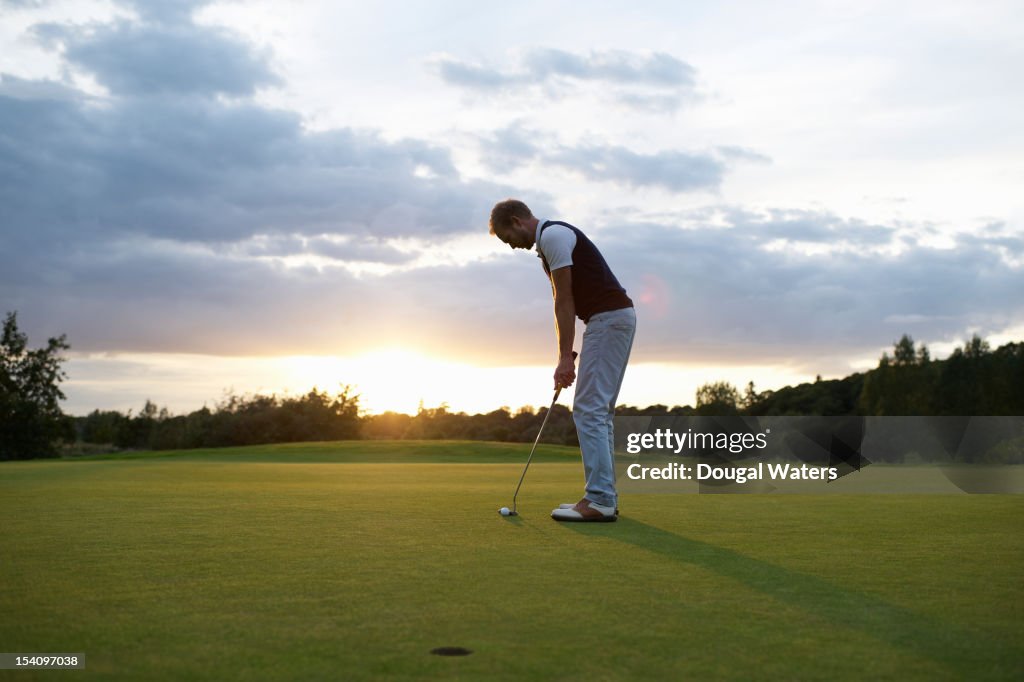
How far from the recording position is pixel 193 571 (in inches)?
141

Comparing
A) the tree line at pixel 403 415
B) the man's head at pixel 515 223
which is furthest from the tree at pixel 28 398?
the man's head at pixel 515 223

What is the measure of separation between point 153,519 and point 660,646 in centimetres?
402

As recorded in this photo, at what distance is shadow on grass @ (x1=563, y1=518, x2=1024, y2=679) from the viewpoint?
2322 mm

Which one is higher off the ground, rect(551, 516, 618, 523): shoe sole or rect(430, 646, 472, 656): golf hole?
rect(430, 646, 472, 656): golf hole

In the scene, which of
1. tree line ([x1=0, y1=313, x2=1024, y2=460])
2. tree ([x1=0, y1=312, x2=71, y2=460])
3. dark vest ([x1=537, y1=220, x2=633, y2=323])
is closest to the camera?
dark vest ([x1=537, y1=220, x2=633, y2=323])

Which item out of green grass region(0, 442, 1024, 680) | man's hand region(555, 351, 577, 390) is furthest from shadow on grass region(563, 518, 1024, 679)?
man's hand region(555, 351, 577, 390)

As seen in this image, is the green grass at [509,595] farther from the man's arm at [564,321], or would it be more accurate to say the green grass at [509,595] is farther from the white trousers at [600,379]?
the man's arm at [564,321]

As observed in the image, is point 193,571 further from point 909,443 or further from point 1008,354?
point 1008,354

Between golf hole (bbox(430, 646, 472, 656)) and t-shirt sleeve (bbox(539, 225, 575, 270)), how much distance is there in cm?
370

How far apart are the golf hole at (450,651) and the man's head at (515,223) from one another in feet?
12.8

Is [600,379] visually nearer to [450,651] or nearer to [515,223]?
[515,223]

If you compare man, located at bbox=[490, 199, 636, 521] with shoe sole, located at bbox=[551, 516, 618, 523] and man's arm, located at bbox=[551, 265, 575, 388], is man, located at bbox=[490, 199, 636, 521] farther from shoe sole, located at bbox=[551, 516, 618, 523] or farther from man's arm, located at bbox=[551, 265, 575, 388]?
shoe sole, located at bbox=[551, 516, 618, 523]

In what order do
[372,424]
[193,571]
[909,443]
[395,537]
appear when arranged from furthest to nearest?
1. [372,424]
2. [909,443]
3. [395,537]
4. [193,571]

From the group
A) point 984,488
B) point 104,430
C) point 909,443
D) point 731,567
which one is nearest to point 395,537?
point 731,567
